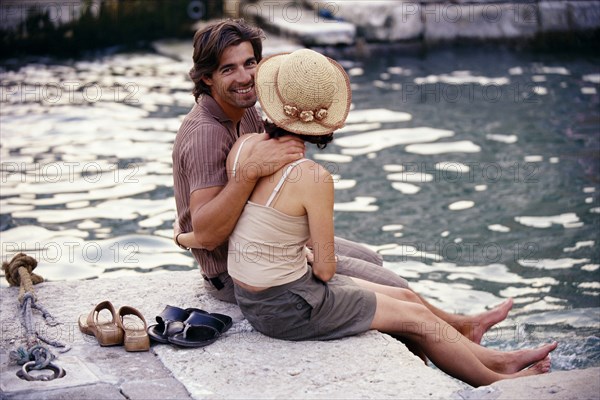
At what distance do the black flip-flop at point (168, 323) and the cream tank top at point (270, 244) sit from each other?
342mm

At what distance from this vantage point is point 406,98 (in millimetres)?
10633

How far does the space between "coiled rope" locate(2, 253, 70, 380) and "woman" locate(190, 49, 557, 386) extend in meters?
0.87

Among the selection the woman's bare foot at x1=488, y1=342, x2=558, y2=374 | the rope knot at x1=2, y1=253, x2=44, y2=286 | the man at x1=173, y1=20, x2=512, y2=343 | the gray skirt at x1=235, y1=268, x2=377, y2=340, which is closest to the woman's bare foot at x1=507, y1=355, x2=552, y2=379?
the woman's bare foot at x1=488, y1=342, x2=558, y2=374

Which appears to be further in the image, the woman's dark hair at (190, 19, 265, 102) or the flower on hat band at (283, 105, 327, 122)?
the woman's dark hair at (190, 19, 265, 102)

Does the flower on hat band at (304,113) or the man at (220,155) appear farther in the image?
the man at (220,155)

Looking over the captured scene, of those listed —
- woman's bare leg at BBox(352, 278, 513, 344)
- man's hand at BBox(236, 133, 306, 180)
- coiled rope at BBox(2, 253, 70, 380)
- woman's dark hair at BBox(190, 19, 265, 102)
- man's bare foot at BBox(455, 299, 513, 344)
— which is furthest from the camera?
man's bare foot at BBox(455, 299, 513, 344)

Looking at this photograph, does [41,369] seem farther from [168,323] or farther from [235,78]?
[235,78]

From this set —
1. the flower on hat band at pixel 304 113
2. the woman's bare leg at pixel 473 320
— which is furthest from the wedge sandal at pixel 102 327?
the woman's bare leg at pixel 473 320

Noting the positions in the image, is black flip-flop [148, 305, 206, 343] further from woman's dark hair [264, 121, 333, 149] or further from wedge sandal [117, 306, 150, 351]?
woman's dark hair [264, 121, 333, 149]

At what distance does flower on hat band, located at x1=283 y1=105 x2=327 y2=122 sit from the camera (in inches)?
155

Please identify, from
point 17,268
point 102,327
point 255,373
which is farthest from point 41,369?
point 17,268

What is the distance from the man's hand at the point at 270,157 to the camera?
3.99 metres

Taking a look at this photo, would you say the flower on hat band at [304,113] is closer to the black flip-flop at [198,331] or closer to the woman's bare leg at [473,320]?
the black flip-flop at [198,331]

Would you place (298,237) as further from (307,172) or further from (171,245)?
(171,245)
